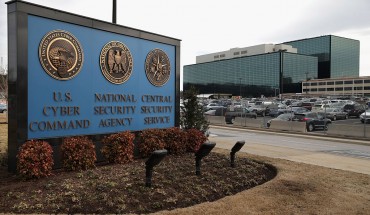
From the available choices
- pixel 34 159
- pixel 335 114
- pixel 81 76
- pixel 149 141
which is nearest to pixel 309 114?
pixel 335 114

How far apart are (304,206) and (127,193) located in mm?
3237

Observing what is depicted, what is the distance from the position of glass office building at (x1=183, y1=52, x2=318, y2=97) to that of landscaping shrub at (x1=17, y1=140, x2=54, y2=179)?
5093 inches

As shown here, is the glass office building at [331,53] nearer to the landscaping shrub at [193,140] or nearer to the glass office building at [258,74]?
the glass office building at [258,74]

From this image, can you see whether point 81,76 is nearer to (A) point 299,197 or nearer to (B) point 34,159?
(B) point 34,159

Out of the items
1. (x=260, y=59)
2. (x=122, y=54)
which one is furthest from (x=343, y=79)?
(x=122, y=54)

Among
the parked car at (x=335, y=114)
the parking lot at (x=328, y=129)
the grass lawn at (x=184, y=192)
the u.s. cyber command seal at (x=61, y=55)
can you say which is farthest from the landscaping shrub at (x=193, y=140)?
the parked car at (x=335, y=114)

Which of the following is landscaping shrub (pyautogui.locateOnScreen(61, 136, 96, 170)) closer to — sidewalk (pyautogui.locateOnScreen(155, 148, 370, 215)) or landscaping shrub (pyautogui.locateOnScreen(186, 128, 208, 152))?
sidewalk (pyautogui.locateOnScreen(155, 148, 370, 215))

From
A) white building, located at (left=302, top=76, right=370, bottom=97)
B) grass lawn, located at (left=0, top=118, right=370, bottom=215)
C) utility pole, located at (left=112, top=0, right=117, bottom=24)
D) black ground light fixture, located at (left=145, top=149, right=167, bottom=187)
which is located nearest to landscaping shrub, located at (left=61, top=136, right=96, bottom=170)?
grass lawn, located at (left=0, top=118, right=370, bottom=215)

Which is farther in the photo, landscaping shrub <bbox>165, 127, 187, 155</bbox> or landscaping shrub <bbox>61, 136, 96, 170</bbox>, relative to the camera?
landscaping shrub <bbox>165, 127, 187, 155</bbox>

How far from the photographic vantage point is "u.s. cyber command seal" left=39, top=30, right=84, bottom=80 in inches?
312

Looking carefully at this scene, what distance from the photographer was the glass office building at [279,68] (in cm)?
14388

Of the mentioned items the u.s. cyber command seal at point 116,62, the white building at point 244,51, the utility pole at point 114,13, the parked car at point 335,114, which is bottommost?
the parked car at point 335,114

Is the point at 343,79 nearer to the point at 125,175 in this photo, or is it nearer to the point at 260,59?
the point at 260,59

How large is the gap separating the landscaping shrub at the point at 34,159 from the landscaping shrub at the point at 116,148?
5.90 feet
